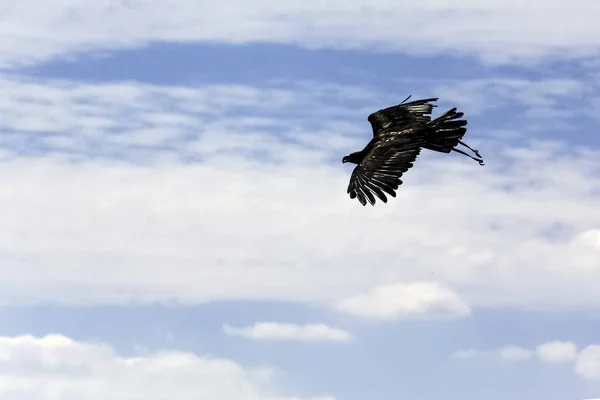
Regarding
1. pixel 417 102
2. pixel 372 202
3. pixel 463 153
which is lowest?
pixel 372 202

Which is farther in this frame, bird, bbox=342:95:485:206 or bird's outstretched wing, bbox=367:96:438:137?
bird's outstretched wing, bbox=367:96:438:137

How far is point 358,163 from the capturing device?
23.4 metres

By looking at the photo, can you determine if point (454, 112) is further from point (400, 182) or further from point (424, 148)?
point (400, 182)

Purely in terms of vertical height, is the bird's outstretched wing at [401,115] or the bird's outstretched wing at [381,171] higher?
the bird's outstretched wing at [401,115]

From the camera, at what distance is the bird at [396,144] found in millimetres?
21984

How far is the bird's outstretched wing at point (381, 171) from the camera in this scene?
21.8 m

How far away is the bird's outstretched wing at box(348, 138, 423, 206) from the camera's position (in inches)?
858

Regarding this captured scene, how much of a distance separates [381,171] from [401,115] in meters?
2.34

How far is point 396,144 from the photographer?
23062mm

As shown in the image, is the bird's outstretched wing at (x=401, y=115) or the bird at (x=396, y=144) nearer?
the bird at (x=396, y=144)

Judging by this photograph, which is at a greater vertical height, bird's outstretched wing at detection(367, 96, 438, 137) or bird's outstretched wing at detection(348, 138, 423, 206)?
bird's outstretched wing at detection(367, 96, 438, 137)

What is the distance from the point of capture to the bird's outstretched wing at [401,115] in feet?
77.3

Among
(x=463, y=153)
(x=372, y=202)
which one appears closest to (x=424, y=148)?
(x=463, y=153)

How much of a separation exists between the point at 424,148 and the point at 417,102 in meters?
1.49
